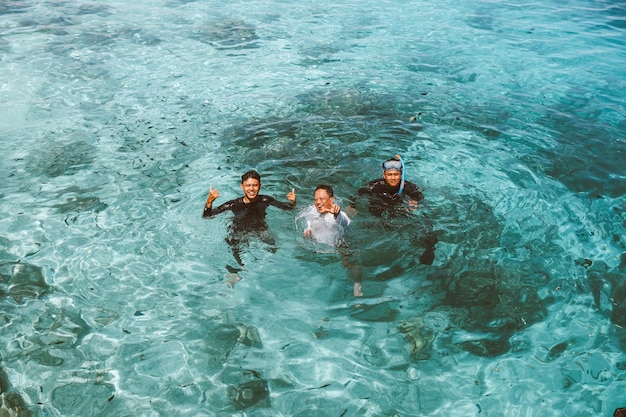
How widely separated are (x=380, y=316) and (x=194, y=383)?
2226 mm

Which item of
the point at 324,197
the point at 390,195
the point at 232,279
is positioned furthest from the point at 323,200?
the point at 232,279

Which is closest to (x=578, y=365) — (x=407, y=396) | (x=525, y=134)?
(x=407, y=396)

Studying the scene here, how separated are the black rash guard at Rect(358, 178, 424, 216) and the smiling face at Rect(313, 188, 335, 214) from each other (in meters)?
1.22

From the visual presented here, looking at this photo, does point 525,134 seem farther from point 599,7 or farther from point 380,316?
point 599,7

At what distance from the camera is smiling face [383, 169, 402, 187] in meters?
7.18

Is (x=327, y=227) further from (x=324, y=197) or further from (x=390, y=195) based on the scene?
(x=390, y=195)

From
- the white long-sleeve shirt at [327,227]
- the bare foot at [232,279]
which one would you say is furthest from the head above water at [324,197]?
the bare foot at [232,279]

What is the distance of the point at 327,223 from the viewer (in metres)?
6.73

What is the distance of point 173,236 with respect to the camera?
7211 mm

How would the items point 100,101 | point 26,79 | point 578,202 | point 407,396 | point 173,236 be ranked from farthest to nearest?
point 26,79 → point 100,101 → point 578,202 → point 173,236 → point 407,396

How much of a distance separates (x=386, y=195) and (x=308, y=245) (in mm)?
1502

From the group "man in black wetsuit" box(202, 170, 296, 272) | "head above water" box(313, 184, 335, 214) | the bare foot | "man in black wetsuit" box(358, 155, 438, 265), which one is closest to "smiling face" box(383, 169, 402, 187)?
"man in black wetsuit" box(358, 155, 438, 265)

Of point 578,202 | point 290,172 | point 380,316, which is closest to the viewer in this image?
point 380,316

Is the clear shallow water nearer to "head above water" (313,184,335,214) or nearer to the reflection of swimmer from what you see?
the reflection of swimmer
